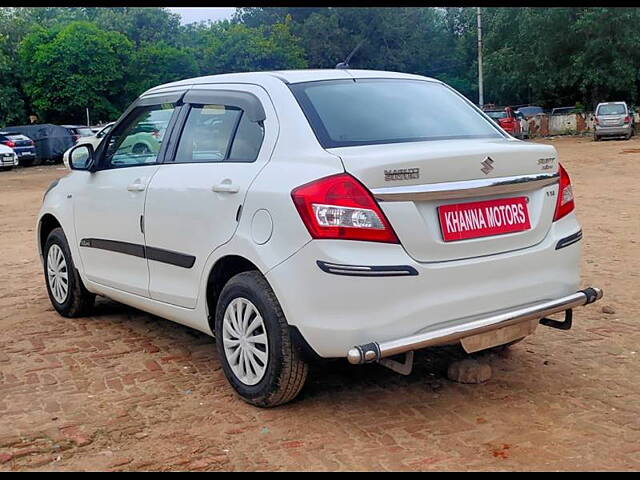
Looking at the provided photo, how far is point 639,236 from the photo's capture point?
9.36m

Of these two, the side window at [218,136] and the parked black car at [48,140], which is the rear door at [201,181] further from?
the parked black car at [48,140]

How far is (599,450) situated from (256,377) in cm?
176

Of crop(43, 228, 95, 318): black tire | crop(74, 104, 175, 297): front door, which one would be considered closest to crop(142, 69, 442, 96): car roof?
crop(74, 104, 175, 297): front door

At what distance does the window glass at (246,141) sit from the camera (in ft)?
14.7

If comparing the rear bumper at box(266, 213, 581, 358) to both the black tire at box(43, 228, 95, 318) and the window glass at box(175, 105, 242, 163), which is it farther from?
the black tire at box(43, 228, 95, 318)

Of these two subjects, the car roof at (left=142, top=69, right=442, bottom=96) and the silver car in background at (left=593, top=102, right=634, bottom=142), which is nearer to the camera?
the car roof at (left=142, top=69, right=442, bottom=96)

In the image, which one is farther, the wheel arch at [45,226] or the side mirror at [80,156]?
the wheel arch at [45,226]

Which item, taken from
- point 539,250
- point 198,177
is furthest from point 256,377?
point 539,250

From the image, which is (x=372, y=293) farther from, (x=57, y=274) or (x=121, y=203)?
(x=57, y=274)

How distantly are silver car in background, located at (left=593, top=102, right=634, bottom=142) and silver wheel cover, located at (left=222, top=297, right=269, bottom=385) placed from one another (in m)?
30.5

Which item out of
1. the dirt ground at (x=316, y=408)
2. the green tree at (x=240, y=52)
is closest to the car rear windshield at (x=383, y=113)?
the dirt ground at (x=316, y=408)

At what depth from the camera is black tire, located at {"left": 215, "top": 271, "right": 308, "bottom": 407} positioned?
407cm

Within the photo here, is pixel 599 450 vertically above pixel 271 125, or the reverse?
pixel 271 125
